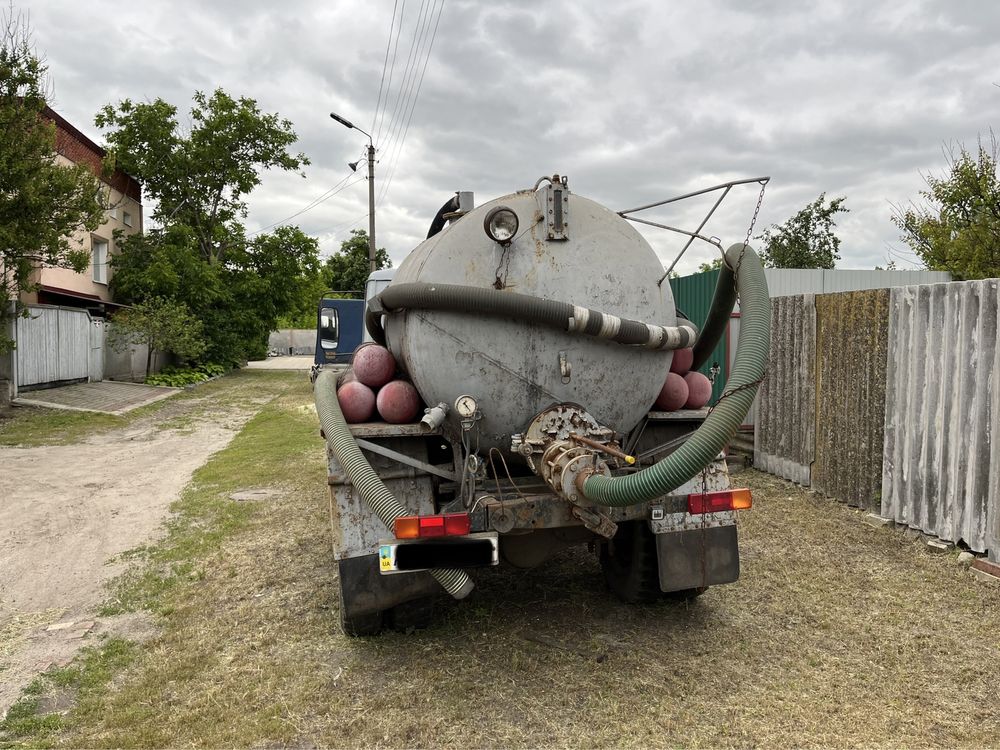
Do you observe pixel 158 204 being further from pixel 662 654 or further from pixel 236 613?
pixel 662 654

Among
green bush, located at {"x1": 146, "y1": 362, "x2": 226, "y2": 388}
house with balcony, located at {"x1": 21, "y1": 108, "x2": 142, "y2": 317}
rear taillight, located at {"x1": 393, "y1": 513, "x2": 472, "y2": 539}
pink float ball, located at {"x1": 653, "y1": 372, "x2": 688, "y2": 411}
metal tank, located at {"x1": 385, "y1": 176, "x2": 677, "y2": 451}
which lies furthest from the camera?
green bush, located at {"x1": 146, "y1": 362, "x2": 226, "y2": 388}

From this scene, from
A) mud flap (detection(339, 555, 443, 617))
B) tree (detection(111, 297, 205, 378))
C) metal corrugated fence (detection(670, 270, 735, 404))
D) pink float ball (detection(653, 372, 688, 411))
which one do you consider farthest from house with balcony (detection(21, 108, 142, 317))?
pink float ball (detection(653, 372, 688, 411))

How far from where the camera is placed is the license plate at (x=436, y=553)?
332 cm

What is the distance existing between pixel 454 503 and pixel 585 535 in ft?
2.56

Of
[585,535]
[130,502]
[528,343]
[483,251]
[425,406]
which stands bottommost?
[130,502]

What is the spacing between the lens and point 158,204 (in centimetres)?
2553

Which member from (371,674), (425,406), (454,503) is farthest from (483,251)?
(371,674)

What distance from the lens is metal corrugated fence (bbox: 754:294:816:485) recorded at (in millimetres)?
7348

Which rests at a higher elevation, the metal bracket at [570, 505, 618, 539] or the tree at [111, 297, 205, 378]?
the tree at [111, 297, 205, 378]

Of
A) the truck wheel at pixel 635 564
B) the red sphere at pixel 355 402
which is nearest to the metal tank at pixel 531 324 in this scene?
the red sphere at pixel 355 402

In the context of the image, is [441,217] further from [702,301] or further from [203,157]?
[203,157]

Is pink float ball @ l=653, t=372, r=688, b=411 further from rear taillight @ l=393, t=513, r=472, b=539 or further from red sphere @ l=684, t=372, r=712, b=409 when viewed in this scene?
rear taillight @ l=393, t=513, r=472, b=539

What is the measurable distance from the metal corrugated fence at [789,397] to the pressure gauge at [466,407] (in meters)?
5.16

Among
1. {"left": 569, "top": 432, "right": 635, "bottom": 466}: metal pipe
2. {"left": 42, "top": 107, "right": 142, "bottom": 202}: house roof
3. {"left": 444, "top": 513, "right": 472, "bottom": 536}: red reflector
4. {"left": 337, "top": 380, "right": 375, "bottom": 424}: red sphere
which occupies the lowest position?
{"left": 444, "top": 513, "right": 472, "bottom": 536}: red reflector
